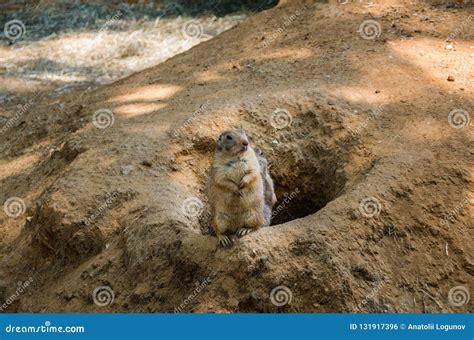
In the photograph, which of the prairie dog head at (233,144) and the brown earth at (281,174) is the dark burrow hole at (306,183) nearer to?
the brown earth at (281,174)

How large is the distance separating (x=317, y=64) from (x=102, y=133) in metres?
2.60

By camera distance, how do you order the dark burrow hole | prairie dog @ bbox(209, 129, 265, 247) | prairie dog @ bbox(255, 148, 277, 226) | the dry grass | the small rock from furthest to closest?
the dry grass
the dark burrow hole
the small rock
prairie dog @ bbox(255, 148, 277, 226)
prairie dog @ bbox(209, 129, 265, 247)

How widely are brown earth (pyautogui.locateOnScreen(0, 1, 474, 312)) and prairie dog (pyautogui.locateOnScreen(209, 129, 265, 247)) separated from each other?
0.19 metres

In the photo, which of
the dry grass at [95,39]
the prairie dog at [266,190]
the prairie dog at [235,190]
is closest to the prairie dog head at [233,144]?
the prairie dog at [235,190]

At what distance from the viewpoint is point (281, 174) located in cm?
723

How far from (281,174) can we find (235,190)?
1.92 meters

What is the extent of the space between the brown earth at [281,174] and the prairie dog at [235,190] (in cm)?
19

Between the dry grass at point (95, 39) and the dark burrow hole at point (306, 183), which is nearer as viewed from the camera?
the dark burrow hole at point (306, 183)

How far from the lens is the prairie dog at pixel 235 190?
17.6 ft

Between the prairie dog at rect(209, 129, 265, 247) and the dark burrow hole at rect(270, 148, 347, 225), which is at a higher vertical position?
the prairie dog at rect(209, 129, 265, 247)

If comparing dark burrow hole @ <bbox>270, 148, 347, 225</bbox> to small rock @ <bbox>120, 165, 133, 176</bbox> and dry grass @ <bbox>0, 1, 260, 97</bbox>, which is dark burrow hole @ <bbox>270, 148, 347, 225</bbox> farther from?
dry grass @ <bbox>0, 1, 260, 97</bbox>

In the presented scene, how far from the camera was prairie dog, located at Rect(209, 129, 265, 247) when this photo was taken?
5.36 meters

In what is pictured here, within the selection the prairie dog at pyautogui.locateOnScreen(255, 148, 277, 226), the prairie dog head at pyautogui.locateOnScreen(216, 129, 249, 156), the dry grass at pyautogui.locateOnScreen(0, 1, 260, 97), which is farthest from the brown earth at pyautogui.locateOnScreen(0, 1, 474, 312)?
the dry grass at pyautogui.locateOnScreen(0, 1, 260, 97)

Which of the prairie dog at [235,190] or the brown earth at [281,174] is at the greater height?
the prairie dog at [235,190]
